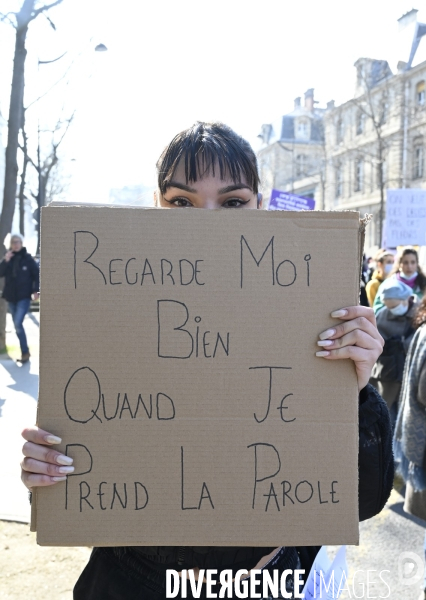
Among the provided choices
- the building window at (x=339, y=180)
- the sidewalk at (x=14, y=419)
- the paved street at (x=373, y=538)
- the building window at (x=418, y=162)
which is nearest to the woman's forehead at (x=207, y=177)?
the sidewalk at (x=14, y=419)

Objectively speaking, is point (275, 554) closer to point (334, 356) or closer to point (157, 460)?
point (157, 460)

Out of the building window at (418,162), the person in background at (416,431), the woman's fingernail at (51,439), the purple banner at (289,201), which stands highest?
the building window at (418,162)

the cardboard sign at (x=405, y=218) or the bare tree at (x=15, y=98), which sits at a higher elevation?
the bare tree at (x=15, y=98)

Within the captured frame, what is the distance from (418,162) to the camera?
29219mm

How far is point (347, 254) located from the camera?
3.91ft

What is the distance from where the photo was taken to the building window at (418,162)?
94.8ft

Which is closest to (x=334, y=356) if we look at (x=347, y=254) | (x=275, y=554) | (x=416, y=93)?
(x=347, y=254)

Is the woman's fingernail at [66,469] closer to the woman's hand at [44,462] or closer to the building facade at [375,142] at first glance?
the woman's hand at [44,462]

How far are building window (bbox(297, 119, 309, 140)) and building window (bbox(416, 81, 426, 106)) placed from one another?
74.1 ft

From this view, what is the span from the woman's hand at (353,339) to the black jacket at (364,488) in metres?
0.20

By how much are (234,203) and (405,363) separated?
8.96ft

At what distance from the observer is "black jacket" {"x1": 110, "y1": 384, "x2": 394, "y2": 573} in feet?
4.20

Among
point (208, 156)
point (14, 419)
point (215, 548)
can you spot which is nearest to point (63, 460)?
point (215, 548)

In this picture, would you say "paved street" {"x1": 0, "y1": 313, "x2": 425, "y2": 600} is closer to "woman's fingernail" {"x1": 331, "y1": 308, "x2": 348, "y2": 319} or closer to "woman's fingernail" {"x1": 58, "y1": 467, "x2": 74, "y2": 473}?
"woman's fingernail" {"x1": 58, "y1": 467, "x2": 74, "y2": 473}
